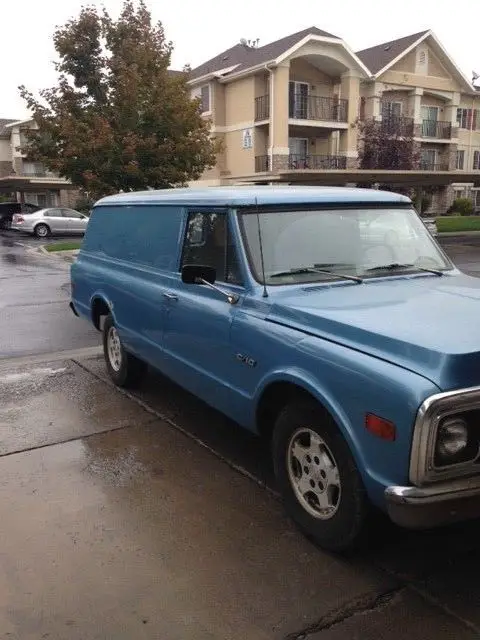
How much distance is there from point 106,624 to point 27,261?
58.9 ft

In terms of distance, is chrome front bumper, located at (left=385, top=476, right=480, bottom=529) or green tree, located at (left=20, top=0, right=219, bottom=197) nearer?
chrome front bumper, located at (left=385, top=476, right=480, bottom=529)

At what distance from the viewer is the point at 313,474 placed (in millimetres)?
3211

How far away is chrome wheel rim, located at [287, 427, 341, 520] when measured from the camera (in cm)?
309

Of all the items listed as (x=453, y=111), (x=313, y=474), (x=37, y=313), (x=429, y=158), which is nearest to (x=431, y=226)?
(x=313, y=474)

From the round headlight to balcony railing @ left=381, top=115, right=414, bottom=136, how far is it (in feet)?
114

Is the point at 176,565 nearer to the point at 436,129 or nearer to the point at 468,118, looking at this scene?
the point at 436,129

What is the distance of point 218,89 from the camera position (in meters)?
34.9

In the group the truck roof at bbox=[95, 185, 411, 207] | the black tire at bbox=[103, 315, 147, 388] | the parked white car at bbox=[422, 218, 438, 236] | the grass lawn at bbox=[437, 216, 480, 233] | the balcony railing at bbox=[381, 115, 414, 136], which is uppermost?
the balcony railing at bbox=[381, 115, 414, 136]

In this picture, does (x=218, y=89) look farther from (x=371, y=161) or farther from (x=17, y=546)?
(x=17, y=546)

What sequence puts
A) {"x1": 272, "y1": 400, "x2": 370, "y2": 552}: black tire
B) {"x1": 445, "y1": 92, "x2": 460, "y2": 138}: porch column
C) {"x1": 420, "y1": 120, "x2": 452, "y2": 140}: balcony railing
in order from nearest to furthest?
{"x1": 272, "y1": 400, "x2": 370, "y2": 552}: black tire → {"x1": 420, "y1": 120, "x2": 452, "y2": 140}: balcony railing → {"x1": 445, "y1": 92, "x2": 460, "y2": 138}: porch column

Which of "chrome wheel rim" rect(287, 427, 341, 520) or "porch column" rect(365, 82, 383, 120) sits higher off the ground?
"porch column" rect(365, 82, 383, 120)

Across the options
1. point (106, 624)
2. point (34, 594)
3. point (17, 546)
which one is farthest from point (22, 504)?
point (106, 624)

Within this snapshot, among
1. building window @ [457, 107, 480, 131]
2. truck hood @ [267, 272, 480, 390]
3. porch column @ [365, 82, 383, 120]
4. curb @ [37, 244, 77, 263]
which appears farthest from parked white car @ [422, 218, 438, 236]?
building window @ [457, 107, 480, 131]

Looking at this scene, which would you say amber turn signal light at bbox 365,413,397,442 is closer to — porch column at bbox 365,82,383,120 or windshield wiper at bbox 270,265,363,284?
windshield wiper at bbox 270,265,363,284
